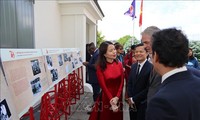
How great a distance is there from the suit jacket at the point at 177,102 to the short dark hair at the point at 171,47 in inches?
4.5

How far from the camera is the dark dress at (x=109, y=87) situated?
2.84 metres

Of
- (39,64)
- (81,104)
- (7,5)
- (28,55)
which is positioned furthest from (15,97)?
(81,104)

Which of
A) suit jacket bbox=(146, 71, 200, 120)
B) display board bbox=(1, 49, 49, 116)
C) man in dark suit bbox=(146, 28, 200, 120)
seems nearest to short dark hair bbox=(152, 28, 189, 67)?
man in dark suit bbox=(146, 28, 200, 120)

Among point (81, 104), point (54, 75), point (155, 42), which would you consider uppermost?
point (155, 42)

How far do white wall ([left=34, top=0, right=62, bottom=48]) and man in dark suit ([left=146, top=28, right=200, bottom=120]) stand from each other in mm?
3886

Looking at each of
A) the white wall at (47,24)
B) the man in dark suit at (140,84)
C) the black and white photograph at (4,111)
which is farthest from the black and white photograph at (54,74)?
the white wall at (47,24)

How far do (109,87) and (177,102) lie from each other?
1.93 meters

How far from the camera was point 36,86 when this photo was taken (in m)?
2.12

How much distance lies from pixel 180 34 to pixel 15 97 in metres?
1.42

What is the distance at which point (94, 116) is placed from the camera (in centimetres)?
300

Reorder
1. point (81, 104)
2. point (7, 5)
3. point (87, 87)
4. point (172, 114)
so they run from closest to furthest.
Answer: point (172, 114) < point (7, 5) < point (81, 104) < point (87, 87)

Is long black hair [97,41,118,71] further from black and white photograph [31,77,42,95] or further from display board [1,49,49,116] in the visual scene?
black and white photograph [31,77,42,95]

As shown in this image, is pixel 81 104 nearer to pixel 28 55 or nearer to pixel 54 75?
pixel 54 75

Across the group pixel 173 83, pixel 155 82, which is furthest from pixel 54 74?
pixel 173 83
